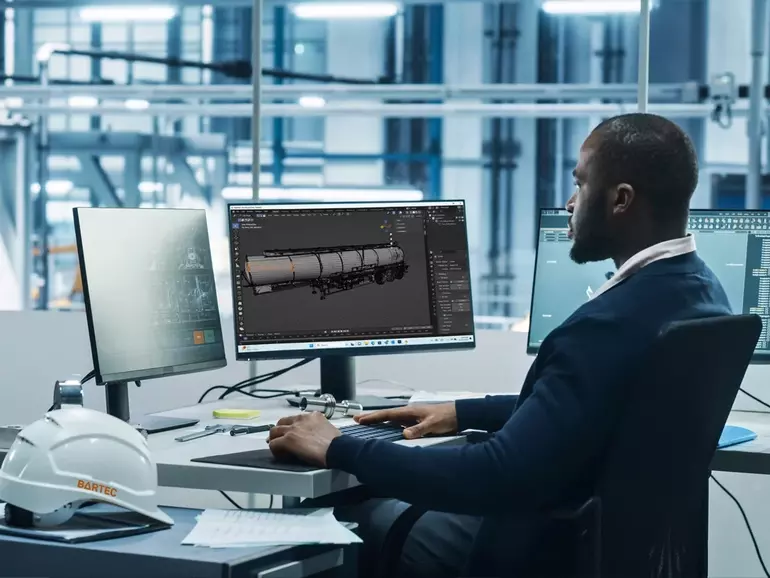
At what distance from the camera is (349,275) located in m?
2.47

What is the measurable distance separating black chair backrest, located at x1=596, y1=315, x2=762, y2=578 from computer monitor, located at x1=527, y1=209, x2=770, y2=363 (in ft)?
3.18

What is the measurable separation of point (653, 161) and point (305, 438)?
2.40 feet

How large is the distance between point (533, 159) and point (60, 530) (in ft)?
23.1

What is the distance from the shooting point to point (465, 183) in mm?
8367

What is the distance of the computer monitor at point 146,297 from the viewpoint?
2047 mm

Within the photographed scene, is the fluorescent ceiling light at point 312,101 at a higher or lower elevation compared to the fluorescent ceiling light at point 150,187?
higher

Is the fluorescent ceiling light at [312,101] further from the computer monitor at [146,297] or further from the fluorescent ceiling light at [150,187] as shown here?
the computer monitor at [146,297]

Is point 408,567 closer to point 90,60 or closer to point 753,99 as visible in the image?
point 753,99

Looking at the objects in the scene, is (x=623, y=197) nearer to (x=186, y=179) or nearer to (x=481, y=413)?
(x=481, y=413)

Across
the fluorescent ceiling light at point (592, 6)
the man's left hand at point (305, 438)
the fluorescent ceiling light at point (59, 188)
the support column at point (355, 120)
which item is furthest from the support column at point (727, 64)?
the man's left hand at point (305, 438)

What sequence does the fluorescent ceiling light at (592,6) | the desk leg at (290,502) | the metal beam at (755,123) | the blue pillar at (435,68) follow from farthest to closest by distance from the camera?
the blue pillar at (435,68)
the metal beam at (755,123)
the fluorescent ceiling light at (592,6)
the desk leg at (290,502)

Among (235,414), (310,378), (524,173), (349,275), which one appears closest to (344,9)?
(524,173)

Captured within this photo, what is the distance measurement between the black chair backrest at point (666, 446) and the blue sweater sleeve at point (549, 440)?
0.04m

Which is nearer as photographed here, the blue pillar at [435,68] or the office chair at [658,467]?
the office chair at [658,467]
